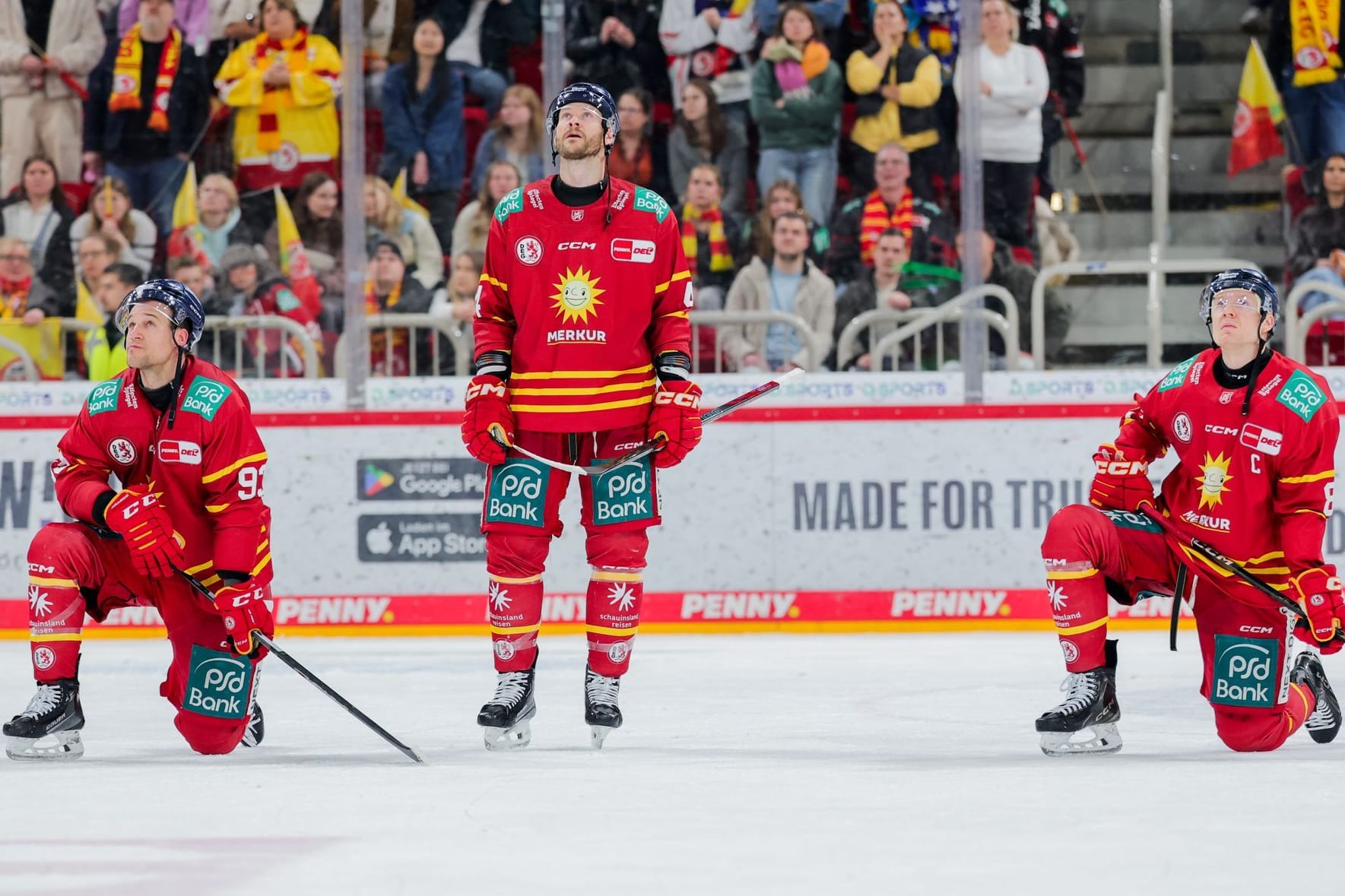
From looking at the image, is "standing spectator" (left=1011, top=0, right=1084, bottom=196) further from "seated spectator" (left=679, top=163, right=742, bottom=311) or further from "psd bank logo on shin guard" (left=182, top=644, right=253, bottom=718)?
"psd bank logo on shin guard" (left=182, top=644, right=253, bottom=718)

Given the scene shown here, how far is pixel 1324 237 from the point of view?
8188 mm

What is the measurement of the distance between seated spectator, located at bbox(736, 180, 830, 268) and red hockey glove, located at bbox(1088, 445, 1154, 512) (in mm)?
3596

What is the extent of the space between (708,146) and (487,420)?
12.9 feet

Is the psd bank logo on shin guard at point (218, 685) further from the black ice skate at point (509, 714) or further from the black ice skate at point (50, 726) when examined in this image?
the black ice skate at point (509, 714)

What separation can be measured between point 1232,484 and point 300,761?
2.18m

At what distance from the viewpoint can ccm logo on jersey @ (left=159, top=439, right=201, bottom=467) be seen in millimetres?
4355

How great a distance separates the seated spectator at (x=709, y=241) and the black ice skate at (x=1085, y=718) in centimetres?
383

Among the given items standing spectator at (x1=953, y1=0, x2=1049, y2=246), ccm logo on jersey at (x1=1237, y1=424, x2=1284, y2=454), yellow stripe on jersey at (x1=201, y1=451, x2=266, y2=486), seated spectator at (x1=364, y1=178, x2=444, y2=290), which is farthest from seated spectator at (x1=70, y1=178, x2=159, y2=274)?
ccm logo on jersey at (x1=1237, y1=424, x2=1284, y2=454)

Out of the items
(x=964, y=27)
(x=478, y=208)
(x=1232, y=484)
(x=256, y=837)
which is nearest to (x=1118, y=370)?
(x=964, y=27)

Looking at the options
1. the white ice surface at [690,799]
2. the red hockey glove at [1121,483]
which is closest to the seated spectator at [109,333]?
the white ice surface at [690,799]

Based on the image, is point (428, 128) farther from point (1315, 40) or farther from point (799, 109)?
point (1315, 40)

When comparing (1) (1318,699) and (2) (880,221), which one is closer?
(1) (1318,699)

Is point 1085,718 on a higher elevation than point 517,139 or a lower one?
lower

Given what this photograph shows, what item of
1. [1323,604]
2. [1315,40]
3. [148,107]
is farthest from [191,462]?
[1315,40]
